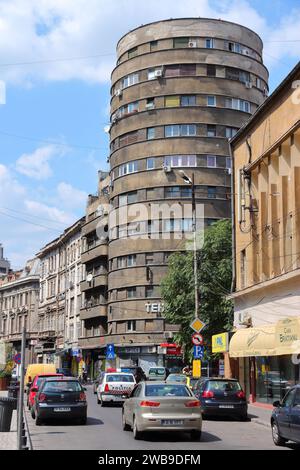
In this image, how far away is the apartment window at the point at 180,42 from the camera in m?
62.4

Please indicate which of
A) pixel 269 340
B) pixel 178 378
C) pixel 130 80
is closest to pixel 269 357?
pixel 269 340

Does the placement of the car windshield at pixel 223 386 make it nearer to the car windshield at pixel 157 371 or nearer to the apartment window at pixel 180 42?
the car windshield at pixel 157 371

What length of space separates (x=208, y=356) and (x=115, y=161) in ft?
86.2

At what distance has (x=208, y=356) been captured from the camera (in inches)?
1795

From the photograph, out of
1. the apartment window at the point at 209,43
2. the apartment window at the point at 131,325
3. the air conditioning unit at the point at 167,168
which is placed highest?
the apartment window at the point at 209,43

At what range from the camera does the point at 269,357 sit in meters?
30.6

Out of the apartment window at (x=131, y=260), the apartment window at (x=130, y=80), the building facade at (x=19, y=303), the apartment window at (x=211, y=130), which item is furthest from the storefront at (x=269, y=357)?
the building facade at (x=19, y=303)

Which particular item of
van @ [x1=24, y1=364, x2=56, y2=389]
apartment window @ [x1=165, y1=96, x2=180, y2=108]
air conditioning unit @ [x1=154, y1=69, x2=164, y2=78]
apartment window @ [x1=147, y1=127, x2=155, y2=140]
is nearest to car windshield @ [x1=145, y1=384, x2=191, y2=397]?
van @ [x1=24, y1=364, x2=56, y2=389]

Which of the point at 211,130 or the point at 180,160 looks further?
the point at 211,130

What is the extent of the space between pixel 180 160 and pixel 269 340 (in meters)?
35.1

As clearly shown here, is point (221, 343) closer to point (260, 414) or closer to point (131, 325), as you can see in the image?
point (260, 414)

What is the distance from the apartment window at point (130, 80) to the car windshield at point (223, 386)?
146ft

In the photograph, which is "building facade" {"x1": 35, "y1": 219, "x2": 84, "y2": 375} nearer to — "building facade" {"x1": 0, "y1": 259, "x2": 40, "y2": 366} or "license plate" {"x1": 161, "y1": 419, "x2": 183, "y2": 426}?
"building facade" {"x1": 0, "y1": 259, "x2": 40, "y2": 366}

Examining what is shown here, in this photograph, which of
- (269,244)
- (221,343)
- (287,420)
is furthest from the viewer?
(221,343)
